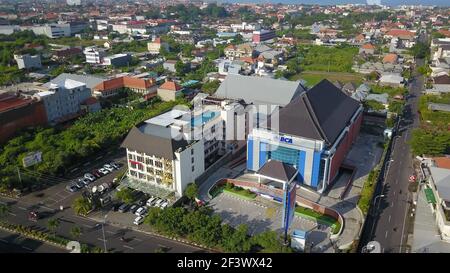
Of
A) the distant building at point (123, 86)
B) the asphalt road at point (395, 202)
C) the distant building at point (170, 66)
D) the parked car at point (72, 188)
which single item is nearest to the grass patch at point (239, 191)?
the asphalt road at point (395, 202)

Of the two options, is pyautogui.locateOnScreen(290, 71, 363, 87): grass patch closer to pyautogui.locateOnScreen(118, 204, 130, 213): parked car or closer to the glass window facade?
the glass window facade

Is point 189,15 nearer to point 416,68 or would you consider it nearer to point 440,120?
point 416,68

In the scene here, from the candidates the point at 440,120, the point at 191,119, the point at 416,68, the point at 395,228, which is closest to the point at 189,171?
the point at 191,119

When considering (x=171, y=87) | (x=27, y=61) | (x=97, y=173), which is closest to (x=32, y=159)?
(x=97, y=173)

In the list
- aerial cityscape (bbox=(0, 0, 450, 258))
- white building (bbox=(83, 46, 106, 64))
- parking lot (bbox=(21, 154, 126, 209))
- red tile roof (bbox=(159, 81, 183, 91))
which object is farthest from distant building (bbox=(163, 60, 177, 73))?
parking lot (bbox=(21, 154, 126, 209))

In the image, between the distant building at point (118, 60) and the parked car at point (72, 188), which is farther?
the distant building at point (118, 60)

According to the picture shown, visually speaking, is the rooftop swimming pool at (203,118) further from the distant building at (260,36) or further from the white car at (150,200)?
the distant building at (260,36)

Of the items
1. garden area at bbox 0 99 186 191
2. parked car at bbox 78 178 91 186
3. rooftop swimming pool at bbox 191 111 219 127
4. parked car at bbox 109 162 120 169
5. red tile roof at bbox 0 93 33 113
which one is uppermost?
red tile roof at bbox 0 93 33 113
